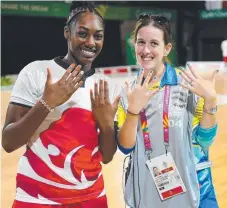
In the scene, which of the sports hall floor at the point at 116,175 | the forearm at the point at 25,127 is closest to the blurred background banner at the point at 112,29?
the sports hall floor at the point at 116,175

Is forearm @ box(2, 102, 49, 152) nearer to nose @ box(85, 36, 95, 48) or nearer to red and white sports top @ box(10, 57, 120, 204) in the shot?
red and white sports top @ box(10, 57, 120, 204)

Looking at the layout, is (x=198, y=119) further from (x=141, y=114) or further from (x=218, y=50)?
(x=218, y=50)

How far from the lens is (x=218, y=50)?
17328 millimetres

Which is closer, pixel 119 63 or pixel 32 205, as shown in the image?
pixel 32 205

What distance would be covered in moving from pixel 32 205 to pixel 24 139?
30 cm

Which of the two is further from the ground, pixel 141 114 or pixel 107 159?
pixel 141 114

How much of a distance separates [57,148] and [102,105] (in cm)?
27

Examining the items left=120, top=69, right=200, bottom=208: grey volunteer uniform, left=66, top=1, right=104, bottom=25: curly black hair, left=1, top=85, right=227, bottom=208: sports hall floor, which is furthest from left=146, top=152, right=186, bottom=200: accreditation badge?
left=1, top=85, right=227, bottom=208: sports hall floor

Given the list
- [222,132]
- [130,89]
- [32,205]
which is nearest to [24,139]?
[32,205]

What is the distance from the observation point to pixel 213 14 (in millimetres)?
16391

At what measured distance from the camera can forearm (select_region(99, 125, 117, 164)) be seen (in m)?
1.73

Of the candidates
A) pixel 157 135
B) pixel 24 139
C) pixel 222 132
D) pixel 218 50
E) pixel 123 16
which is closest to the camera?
pixel 24 139

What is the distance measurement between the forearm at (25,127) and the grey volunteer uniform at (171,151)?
0.41 m

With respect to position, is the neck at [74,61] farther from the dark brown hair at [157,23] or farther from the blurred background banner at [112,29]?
the blurred background banner at [112,29]
